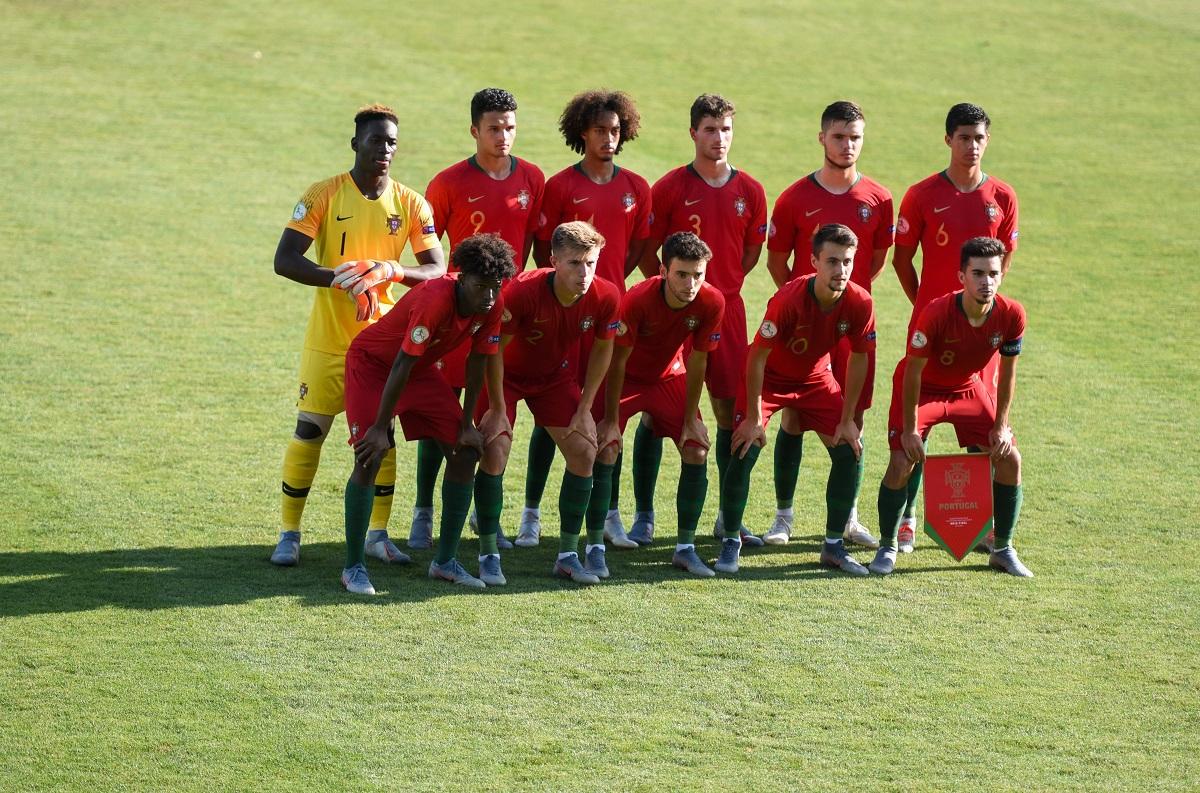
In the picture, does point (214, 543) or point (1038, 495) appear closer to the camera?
point (214, 543)

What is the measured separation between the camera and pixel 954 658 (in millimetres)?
6070

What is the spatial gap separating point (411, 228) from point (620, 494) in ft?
6.87

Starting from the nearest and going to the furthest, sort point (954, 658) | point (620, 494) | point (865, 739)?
point (865, 739) → point (954, 658) → point (620, 494)

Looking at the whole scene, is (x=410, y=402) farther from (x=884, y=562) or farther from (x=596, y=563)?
(x=884, y=562)

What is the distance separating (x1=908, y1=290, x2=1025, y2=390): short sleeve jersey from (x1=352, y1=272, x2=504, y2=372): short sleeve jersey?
6.73 feet

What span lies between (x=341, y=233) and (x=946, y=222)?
3.12 m

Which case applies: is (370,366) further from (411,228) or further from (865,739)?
(865,739)

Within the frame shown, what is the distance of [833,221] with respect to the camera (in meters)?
7.55

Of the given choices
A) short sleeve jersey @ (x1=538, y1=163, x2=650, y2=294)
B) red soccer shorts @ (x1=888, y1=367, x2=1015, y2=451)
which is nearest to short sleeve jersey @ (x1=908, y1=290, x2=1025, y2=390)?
red soccer shorts @ (x1=888, y1=367, x2=1015, y2=451)

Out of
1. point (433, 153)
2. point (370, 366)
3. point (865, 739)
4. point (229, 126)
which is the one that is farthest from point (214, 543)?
point (229, 126)

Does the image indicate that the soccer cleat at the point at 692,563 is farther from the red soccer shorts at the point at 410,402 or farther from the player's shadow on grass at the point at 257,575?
the red soccer shorts at the point at 410,402

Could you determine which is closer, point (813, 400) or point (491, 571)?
point (491, 571)

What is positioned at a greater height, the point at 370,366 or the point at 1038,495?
the point at 370,366

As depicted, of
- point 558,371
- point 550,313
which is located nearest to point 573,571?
point 558,371
